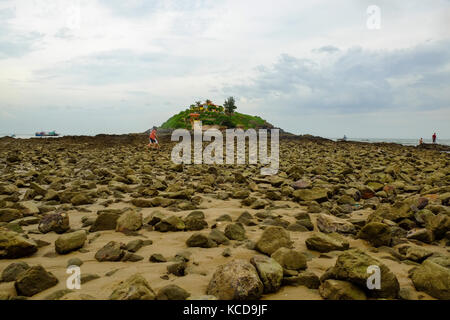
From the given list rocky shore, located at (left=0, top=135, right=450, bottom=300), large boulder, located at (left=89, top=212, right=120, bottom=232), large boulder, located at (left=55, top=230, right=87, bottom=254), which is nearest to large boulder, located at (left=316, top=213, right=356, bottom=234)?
rocky shore, located at (left=0, top=135, right=450, bottom=300)

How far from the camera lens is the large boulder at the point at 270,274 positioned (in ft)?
7.14

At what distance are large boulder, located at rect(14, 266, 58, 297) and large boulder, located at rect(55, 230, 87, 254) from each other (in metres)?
0.72

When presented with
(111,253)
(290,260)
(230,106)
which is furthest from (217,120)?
(290,260)

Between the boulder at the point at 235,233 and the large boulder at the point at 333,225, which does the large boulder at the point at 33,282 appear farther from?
the large boulder at the point at 333,225

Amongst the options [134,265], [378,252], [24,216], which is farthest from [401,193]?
[24,216]

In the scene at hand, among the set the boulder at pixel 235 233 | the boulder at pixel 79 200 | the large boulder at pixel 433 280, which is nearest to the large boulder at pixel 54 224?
the boulder at pixel 79 200

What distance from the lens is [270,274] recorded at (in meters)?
2.21

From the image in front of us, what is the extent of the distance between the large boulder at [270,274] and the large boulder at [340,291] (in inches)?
12.8

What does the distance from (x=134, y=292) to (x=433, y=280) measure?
7.08ft

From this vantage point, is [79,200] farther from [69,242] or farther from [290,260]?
[290,260]

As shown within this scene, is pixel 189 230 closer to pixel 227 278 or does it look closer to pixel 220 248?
pixel 220 248

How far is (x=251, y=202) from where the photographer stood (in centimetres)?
523

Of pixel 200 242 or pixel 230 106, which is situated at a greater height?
pixel 230 106
